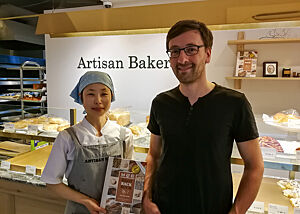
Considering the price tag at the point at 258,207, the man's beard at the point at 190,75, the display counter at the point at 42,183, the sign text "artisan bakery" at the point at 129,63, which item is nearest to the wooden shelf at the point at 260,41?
the sign text "artisan bakery" at the point at 129,63

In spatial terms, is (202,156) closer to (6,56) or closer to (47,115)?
(47,115)

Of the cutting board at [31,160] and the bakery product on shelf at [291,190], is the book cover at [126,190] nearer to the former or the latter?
the cutting board at [31,160]

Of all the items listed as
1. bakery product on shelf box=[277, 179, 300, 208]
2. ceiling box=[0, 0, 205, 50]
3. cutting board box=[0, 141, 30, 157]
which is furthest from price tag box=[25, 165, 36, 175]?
ceiling box=[0, 0, 205, 50]

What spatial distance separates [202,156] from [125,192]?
0.43m

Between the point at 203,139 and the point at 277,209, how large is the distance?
2.21 feet

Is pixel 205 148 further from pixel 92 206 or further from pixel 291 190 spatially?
pixel 291 190

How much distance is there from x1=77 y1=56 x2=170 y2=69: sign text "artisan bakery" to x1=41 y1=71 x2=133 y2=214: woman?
291cm

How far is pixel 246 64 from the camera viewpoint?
359 cm

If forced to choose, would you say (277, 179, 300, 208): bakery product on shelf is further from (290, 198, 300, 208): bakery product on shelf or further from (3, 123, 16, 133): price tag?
(3, 123, 16, 133): price tag

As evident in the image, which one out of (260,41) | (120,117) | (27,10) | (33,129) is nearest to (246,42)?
(260,41)

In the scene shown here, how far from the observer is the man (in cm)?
113

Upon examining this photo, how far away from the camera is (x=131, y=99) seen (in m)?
4.43

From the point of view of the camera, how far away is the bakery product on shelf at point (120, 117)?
1.96 meters

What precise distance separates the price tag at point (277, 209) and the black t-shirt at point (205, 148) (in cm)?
38
